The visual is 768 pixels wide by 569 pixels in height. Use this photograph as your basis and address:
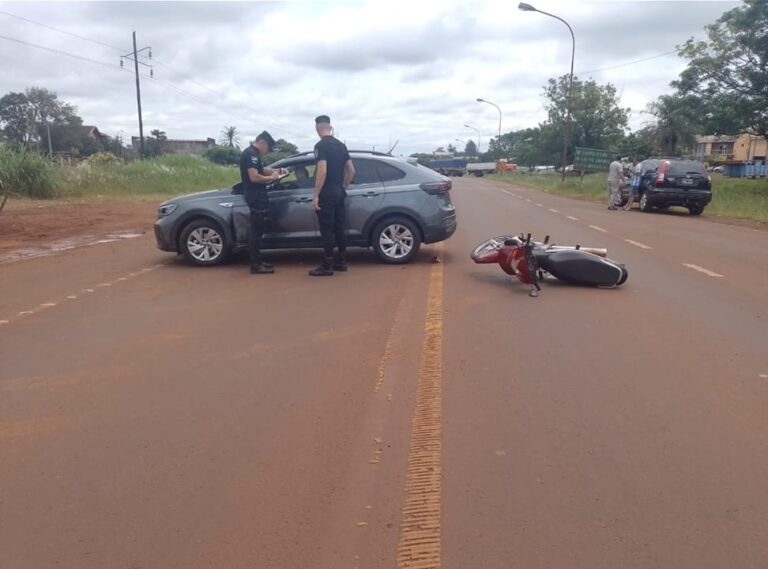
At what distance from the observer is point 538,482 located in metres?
3.60

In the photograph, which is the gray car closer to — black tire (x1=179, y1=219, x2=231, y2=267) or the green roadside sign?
black tire (x1=179, y1=219, x2=231, y2=267)

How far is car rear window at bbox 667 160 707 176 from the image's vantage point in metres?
21.8

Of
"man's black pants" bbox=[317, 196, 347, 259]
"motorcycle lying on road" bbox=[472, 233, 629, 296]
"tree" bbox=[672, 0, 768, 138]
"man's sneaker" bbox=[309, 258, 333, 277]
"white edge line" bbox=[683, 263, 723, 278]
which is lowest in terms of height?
"white edge line" bbox=[683, 263, 723, 278]

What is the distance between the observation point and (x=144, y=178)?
31391 mm

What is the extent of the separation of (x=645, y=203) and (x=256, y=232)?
16.7m

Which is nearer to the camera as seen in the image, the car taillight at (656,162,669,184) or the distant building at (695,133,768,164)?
the car taillight at (656,162,669,184)

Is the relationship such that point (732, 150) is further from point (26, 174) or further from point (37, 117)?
point (26, 174)

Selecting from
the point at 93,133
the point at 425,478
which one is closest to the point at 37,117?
the point at 93,133

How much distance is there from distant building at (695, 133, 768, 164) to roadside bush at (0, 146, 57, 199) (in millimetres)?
59369

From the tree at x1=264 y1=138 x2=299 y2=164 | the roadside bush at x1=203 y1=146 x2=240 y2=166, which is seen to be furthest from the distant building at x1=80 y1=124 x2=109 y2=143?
the tree at x1=264 y1=138 x2=299 y2=164

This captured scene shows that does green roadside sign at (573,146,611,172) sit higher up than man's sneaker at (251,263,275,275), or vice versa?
green roadside sign at (573,146,611,172)

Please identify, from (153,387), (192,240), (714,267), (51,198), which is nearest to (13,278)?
(192,240)

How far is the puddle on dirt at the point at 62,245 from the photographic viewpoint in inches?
463

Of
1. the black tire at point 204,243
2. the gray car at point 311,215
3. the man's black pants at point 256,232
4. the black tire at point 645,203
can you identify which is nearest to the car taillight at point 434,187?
the gray car at point 311,215
